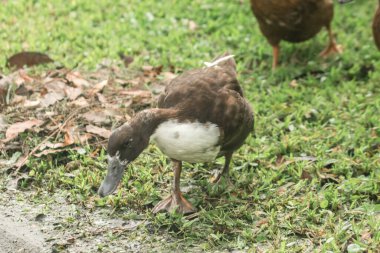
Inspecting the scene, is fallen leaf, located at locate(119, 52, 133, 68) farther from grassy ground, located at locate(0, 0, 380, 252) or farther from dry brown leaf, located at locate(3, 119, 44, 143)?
dry brown leaf, located at locate(3, 119, 44, 143)

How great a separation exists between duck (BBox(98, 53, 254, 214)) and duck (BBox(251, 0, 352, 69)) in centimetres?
195

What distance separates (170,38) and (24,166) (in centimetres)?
261

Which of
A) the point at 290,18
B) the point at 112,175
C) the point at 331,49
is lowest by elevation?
the point at 331,49

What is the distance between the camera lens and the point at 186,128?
361 cm

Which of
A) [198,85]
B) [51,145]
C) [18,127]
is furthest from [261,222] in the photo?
[18,127]

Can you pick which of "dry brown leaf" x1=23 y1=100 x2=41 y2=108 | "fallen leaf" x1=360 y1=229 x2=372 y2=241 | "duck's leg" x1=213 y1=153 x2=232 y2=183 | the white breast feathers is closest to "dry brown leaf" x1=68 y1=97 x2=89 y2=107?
"dry brown leaf" x1=23 y1=100 x2=41 y2=108

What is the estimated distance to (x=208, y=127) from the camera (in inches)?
145

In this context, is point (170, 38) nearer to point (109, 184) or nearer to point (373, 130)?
point (373, 130)

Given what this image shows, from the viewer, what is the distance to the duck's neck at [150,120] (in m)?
3.60

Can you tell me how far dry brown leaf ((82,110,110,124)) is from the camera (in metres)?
4.80

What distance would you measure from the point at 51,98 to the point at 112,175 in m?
1.60

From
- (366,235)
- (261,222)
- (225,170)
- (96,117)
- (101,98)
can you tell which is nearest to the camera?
(366,235)

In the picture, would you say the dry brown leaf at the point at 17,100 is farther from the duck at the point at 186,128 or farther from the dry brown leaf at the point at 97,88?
the duck at the point at 186,128

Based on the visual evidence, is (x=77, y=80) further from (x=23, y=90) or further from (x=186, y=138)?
(x=186, y=138)
